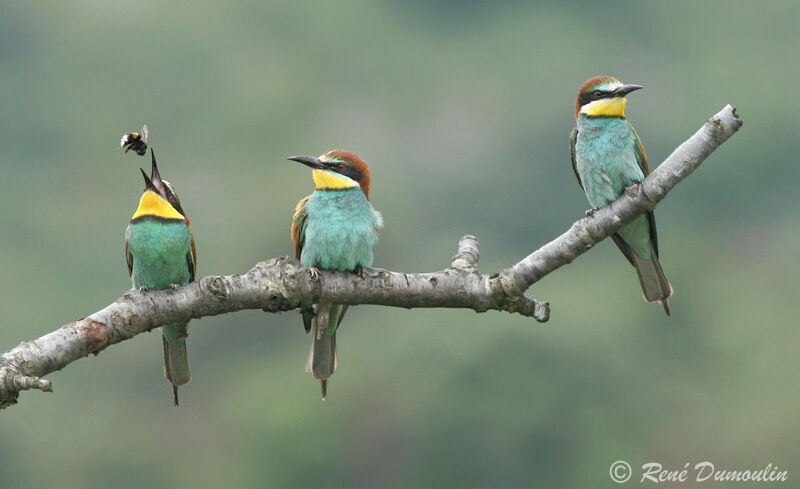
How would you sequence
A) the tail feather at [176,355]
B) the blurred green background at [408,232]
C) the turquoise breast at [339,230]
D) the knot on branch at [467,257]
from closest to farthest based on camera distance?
the knot on branch at [467,257] < the turquoise breast at [339,230] < the tail feather at [176,355] < the blurred green background at [408,232]

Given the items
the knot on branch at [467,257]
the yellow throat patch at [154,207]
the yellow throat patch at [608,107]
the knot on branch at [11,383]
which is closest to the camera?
the knot on branch at [11,383]

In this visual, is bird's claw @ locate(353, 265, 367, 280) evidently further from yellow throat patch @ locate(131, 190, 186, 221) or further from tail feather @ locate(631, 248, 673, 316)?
tail feather @ locate(631, 248, 673, 316)

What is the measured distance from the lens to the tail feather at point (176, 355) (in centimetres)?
518

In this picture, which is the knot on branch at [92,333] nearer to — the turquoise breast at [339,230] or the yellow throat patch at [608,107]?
the turquoise breast at [339,230]

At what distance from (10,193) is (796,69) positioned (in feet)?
106

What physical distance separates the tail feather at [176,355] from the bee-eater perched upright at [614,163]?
174 centimetres

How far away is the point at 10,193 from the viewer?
4878cm

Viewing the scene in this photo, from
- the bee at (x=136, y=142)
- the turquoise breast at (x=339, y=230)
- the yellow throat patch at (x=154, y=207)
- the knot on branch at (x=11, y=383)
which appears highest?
the bee at (x=136, y=142)

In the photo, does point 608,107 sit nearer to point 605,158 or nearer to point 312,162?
point 605,158

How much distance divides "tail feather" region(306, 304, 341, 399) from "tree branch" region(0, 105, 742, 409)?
487mm

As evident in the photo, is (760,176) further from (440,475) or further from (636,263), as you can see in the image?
(636,263)

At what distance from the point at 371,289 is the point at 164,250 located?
3.82 ft

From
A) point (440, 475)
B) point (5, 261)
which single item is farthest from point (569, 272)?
point (5, 261)

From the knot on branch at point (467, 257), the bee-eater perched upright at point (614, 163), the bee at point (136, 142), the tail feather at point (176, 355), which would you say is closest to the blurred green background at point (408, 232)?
the bee-eater perched upright at point (614, 163)
